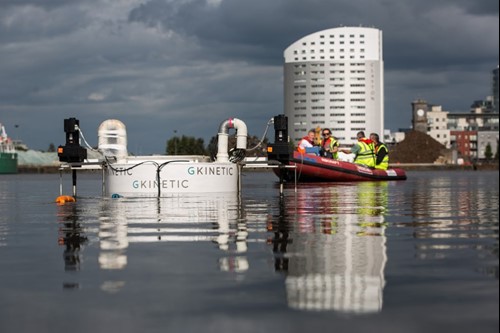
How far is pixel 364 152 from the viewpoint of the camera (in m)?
47.1

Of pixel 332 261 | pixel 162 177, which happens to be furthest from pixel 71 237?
pixel 162 177

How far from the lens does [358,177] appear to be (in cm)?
4425

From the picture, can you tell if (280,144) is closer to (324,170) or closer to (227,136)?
(227,136)

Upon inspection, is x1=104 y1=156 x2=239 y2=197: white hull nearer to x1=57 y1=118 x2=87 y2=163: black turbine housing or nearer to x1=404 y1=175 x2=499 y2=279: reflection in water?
x1=57 y1=118 x2=87 y2=163: black turbine housing

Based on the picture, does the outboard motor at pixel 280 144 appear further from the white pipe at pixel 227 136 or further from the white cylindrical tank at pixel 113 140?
the white cylindrical tank at pixel 113 140

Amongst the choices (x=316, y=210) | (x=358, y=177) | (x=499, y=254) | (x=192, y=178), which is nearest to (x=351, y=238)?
(x=499, y=254)

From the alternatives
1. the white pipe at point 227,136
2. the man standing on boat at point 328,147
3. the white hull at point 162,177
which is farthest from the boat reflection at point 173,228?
the man standing on boat at point 328,147

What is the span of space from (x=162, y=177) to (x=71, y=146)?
2747mm

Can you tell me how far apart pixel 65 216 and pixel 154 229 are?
167 inches

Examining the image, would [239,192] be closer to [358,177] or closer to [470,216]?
[470,216]

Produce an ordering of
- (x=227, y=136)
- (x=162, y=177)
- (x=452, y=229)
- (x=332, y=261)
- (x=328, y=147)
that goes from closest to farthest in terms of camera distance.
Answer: (x=332, y=261), (x=452, y=229), (x=162, y=177), (x=227, y=136), (x=328, y=147)

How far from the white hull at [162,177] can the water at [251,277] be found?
11668 mm

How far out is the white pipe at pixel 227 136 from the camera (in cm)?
2703

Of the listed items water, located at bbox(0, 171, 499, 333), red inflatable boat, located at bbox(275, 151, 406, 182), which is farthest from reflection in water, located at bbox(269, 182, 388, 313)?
red inflatable boat, located at bbox(275, 151, 406, 182)
